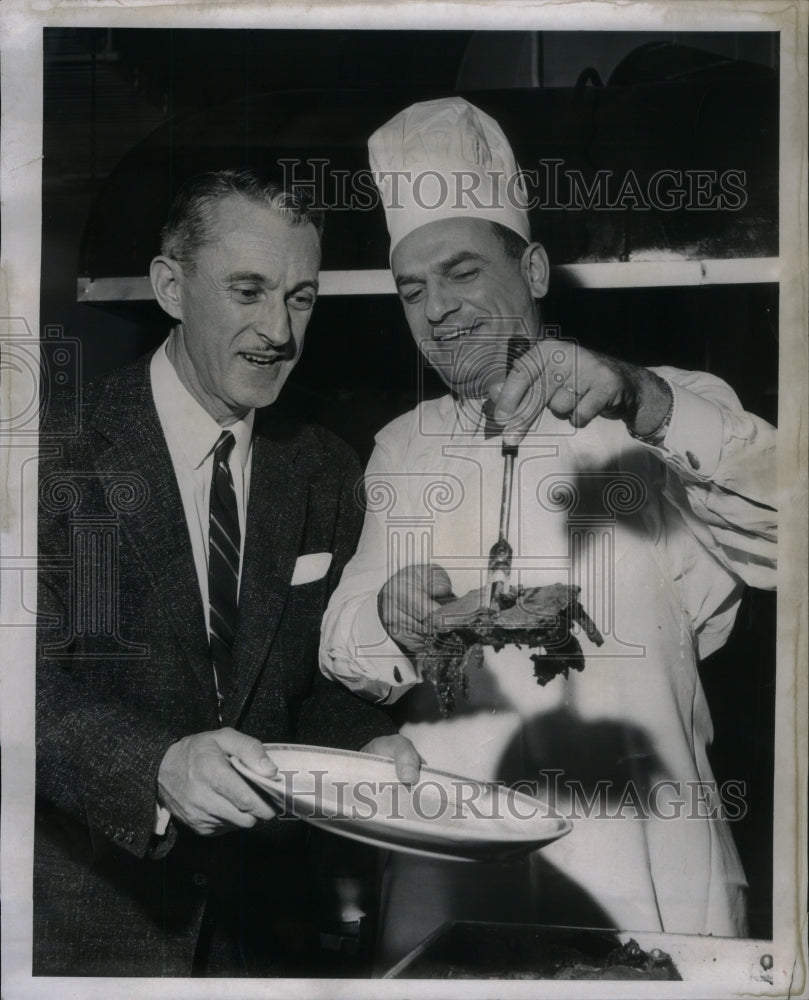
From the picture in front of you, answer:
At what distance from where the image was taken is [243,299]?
169cm

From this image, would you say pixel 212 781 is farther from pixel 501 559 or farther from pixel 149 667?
pixel 501 559

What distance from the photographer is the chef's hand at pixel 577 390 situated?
170 centimetres

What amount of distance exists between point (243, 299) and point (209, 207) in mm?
161

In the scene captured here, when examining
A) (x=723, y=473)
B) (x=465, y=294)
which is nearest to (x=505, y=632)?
(x=723, y=473)

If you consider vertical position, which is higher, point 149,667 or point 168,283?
point 168,283

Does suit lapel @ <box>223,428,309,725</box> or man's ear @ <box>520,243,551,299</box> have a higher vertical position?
man's ear @ <box>520,243,551,299</box>

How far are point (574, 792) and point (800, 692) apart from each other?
0.42m

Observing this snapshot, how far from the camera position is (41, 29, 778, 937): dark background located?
172 centimetres

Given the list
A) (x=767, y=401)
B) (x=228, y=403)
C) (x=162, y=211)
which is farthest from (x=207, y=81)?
(x=767, y=401)

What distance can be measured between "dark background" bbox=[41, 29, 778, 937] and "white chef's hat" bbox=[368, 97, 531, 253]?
3 cm

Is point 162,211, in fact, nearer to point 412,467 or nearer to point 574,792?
point 412,467

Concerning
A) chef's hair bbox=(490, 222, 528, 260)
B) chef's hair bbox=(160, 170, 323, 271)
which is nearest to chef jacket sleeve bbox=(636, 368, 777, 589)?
chef's hair bbox=(490, 222, 528, 260)

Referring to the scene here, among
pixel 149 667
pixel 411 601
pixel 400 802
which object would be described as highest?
pixel 411 601

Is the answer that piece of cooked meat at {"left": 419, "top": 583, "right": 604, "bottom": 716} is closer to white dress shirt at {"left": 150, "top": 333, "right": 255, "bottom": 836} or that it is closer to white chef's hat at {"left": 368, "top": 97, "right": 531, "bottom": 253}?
white dress shirt at {"left": 150, "top": 333, "right": 255, "bottom": 836}
